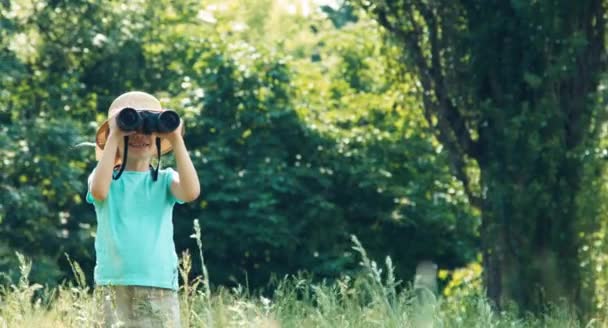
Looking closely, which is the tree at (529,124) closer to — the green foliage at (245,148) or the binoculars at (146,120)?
the green foliage at (245,148)

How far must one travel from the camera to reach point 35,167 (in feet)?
47.6

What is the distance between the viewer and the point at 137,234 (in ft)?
16.9

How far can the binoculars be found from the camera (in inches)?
201

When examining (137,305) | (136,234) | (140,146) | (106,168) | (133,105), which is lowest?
(137,305)

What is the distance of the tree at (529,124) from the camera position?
36.9ft

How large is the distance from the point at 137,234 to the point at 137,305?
0.27 meters

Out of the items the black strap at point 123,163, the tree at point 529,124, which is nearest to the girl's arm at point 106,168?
the black strap at point 123,163

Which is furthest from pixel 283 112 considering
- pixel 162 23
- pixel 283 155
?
pixel 162 23

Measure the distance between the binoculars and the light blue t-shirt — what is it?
9.3 inches

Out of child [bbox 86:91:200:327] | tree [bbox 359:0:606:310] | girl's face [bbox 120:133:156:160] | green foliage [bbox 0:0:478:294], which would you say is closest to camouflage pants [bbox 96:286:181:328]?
child [bbox 86:91:200:327]

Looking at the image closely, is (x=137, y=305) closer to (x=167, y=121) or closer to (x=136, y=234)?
(x=136, y=234)

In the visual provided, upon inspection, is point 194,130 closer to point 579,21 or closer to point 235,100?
point 235,100

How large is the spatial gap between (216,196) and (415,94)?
11.8 ft

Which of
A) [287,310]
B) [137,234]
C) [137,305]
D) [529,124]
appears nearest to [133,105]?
[137,234]
